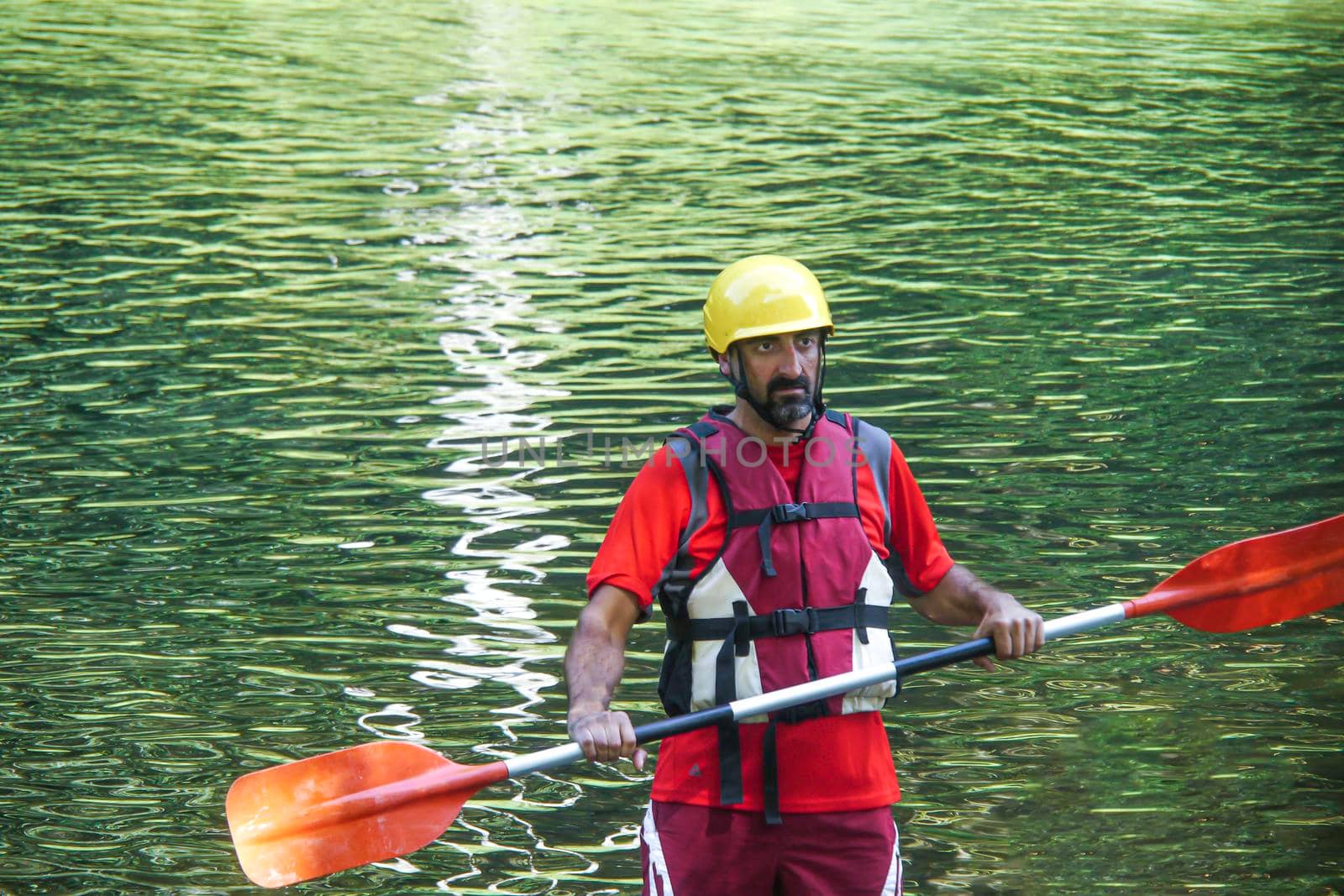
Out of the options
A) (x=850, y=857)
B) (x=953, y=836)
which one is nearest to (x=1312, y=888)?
(x=953, y=836)

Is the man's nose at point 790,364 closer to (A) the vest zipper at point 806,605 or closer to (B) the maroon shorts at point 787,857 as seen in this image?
(A) the vest zipper at point 806,605

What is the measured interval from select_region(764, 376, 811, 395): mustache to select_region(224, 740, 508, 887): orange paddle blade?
1.03 meters

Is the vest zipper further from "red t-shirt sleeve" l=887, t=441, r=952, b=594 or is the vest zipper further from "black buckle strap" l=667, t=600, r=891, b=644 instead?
"red t-shirt sleeve" l=887, t=441, r=952, b=594

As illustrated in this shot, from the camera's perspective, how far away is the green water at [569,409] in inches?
233

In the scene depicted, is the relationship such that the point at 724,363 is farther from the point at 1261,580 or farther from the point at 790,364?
the point at 1261,580

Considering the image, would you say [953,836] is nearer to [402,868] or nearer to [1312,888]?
[1312,888]

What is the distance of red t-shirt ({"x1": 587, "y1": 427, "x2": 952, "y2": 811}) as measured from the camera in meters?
3.71

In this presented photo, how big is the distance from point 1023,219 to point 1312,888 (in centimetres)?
1184

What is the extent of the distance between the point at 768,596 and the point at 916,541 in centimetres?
49

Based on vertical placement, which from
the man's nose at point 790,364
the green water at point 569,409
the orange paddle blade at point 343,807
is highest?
the man's nose at point 790,364

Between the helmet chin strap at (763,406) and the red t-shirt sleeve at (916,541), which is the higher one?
the helmet chin strap at (763,406)

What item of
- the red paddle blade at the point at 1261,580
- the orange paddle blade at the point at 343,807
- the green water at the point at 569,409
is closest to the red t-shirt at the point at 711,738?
the orange paddle blade at the point at 343,807

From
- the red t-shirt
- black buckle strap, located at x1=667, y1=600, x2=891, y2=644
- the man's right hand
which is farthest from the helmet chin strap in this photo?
the man's right hand

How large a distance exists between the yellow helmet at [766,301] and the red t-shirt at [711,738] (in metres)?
0.33
